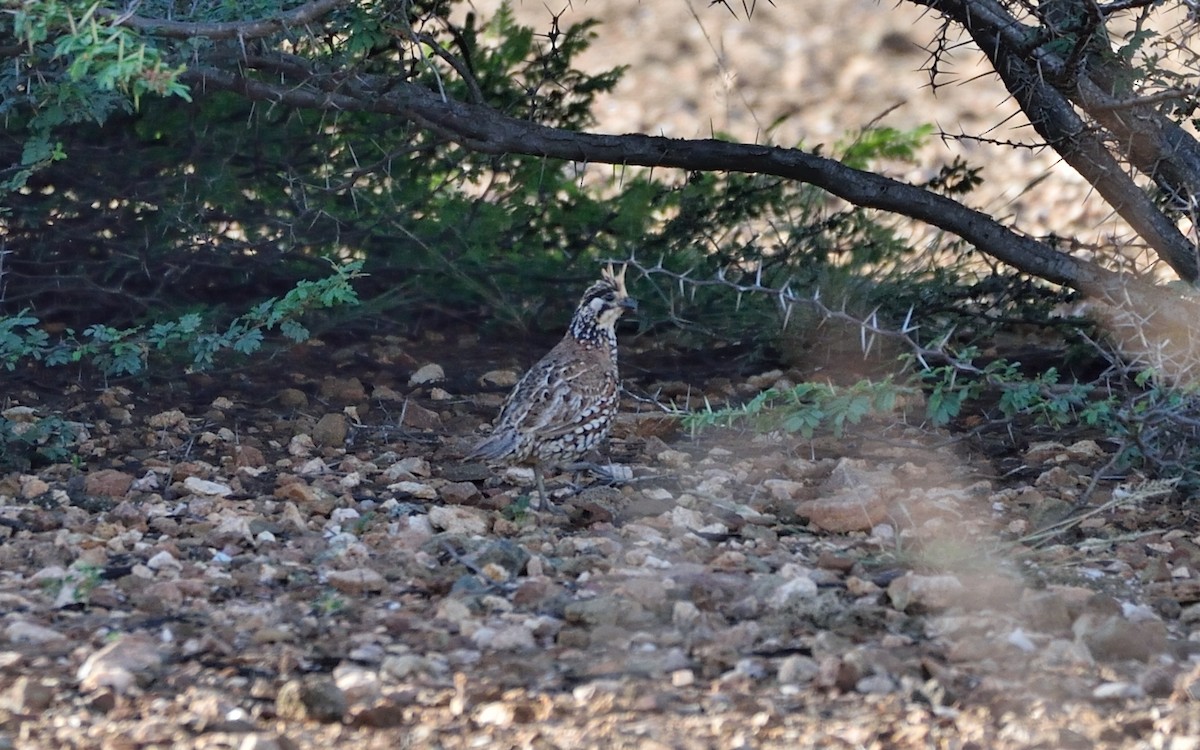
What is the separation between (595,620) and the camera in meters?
4.46

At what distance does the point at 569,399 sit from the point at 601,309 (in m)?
0.66

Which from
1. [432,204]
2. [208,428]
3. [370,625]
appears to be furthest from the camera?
[432,204]

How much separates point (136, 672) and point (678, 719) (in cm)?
141

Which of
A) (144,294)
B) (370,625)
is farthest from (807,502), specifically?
(144,294)

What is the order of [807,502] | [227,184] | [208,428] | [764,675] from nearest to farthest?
[764,675] < [807,502] < [208,428] < [227,184]

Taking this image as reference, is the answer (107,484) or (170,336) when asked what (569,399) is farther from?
(107,484)

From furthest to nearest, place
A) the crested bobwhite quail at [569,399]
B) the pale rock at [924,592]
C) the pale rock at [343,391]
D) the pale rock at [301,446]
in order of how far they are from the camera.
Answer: the pale rock at [343,391] → the pale rock at [301,446] → the crested bobwhite quail at [569,399] → the pale rock at [924,592]

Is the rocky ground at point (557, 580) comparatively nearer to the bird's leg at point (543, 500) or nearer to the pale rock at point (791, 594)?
the pale rock at point (791, 594)

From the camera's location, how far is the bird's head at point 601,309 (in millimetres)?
6793

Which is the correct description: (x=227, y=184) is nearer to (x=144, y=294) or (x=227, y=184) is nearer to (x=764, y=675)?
(x=144, y=294)

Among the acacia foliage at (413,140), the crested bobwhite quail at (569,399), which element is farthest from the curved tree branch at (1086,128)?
the crested bobwhite quail at (569,399)

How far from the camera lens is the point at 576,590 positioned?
481cm

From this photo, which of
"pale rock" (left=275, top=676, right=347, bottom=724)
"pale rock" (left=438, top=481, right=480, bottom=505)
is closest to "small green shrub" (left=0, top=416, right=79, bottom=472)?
"pale rock" (left=438, top=481, right=480, bottom=505)

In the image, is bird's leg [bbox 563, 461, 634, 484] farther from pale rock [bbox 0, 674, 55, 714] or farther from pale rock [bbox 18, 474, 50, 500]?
pale rock [bbox 0, 674, 55, 714]
